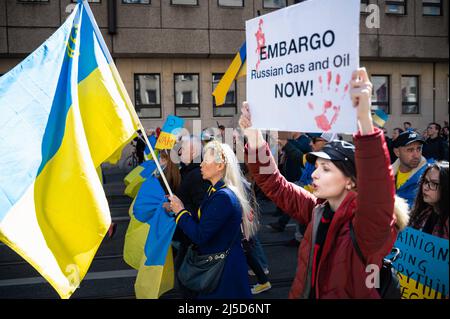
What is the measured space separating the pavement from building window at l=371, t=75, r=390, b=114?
14838mm

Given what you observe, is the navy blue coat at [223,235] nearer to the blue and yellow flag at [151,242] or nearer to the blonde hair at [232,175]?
the blonde hair at [232,175]

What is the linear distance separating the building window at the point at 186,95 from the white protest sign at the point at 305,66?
17118mm

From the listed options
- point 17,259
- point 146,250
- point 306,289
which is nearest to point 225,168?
point 306,289

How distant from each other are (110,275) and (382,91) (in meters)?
18.7

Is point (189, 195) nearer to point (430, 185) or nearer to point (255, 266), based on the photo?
point (255, 266)

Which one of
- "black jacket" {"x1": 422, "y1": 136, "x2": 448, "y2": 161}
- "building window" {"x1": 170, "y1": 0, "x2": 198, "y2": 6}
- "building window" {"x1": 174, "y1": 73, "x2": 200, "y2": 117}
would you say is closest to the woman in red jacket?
"black jacket" {"x1": 422, "y1": 136, "x2": 448, "y2": 161}

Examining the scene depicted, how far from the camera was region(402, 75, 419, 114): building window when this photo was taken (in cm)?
2260

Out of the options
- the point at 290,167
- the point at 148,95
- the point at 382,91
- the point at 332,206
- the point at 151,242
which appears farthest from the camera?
the point at 382,91

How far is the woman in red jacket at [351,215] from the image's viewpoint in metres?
1.99

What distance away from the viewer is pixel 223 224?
3.44m

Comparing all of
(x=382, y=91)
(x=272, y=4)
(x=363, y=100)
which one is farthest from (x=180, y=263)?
(x=382, y=91)

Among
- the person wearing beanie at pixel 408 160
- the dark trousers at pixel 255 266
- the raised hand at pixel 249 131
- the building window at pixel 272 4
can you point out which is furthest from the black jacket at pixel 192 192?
the building window at pixel 272 4

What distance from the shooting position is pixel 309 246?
2.37 meters

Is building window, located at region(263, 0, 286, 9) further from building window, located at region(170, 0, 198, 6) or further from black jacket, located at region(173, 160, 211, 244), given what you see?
black jacket, located at region(173, 160, 211, 244)
